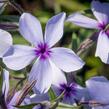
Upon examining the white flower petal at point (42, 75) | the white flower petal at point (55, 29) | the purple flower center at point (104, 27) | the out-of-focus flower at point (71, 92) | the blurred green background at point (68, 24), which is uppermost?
the white flower petal at point (55, 29)

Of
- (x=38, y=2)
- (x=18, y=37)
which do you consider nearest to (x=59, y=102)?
(x=18, y=37)

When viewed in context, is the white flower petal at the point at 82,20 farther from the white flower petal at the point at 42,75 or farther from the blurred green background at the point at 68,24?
the blurred green background at the point at 68,24

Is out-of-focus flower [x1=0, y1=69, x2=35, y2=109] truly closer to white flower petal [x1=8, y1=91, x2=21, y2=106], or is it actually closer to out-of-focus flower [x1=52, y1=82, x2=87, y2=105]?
white flower petal [x1=8, y1=91, x2=21, y2=106]

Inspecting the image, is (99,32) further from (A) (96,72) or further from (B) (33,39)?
(A) (96,72)

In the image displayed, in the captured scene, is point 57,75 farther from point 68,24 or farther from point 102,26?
point 68,24

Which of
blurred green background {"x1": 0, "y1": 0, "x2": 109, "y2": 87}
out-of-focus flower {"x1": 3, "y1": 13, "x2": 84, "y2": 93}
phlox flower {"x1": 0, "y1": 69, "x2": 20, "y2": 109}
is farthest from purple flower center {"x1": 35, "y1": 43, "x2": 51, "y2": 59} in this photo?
blurred green background {"x1": 0, "y1": 0, "x2": 109, "y2": 87}

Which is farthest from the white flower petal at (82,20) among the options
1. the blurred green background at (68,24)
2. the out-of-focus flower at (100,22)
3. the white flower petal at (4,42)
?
the blurred green background at (68,24)
